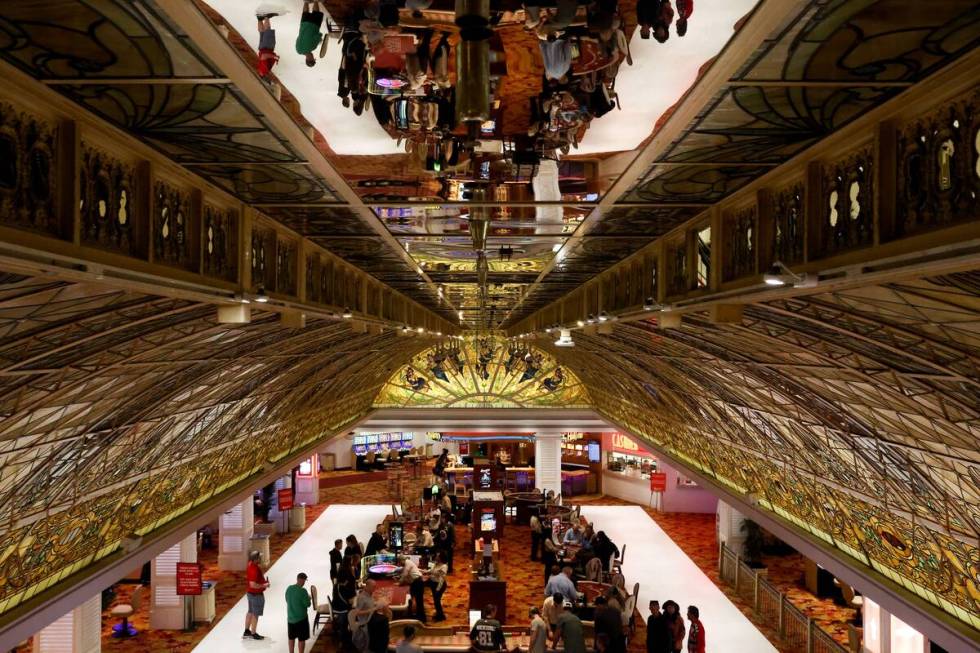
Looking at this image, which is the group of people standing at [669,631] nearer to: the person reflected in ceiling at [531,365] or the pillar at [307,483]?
the person reflected in ceiling at [531,365]

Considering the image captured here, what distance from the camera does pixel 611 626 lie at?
460 inches

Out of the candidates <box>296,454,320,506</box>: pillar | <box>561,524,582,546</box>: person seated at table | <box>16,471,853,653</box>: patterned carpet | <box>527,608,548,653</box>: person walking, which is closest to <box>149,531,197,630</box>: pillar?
<box>16,471,853,653</box>: patterned carpet

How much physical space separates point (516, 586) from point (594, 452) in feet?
51.1

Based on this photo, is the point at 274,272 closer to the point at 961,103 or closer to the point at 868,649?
the point at 961,103

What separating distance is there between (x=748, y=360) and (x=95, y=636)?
10977 millimetres

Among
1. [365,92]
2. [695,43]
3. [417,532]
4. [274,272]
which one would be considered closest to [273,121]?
[365,92]

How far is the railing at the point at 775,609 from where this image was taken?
12.8m

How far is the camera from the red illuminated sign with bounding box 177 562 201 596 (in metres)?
14.5

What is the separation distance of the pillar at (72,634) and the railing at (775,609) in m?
11.4

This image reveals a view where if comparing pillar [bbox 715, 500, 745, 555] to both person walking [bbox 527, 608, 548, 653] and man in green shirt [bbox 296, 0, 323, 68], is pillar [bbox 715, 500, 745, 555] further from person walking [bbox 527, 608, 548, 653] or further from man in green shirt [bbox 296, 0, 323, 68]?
man in green shirt [bbox 296, 0, 323, 68]

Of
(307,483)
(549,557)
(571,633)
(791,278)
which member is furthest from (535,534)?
(791,278)

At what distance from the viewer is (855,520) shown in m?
8.44

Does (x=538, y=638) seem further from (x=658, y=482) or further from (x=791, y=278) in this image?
(x=658, y=482)

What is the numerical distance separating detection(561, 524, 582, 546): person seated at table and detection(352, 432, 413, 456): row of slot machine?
1967cm
